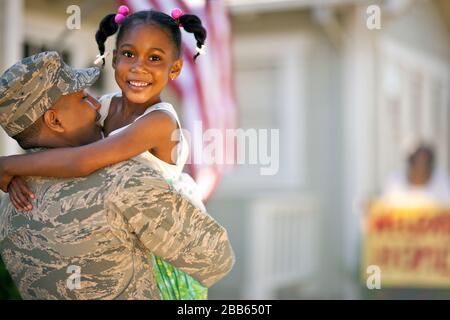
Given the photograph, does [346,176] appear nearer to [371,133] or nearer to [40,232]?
[371,133]

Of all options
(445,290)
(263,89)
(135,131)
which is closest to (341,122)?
(263,89)

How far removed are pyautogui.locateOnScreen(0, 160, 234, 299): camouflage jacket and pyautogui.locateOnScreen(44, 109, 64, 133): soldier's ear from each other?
0.16 metres

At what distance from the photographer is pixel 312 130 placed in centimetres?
909

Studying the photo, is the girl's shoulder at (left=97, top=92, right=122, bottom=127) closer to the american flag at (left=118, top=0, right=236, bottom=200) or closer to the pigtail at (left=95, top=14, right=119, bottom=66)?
the pigtail at (left=95, top=14, right=119, bottom=66)

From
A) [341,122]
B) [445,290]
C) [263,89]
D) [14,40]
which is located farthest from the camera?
[263,89]

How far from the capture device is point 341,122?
8.88 metres

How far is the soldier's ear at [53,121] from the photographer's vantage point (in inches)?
93.5

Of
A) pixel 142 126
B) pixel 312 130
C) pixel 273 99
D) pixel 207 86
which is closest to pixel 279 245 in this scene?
pixel 312 130

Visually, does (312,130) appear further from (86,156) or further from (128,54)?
(86,156)

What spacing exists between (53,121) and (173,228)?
50 centimetres

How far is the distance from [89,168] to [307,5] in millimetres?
6674

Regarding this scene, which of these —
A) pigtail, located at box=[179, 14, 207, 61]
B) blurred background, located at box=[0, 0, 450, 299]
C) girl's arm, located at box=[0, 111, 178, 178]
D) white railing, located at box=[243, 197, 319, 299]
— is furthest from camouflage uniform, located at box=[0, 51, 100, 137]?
white railing, located at box=[243, 197, 319, 299]

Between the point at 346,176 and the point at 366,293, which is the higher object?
the point at 346,176

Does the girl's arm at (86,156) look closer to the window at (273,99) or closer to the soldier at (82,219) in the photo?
the soldier at (82,219)
